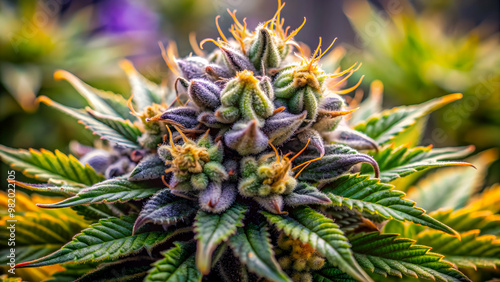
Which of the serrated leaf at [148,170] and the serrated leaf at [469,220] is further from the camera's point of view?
the serrated leaf at [469,220]

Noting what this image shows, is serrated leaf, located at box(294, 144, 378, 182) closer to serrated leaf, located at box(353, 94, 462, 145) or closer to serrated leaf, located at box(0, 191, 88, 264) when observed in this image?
serrated leaf, located at box(353, 94, 462, 145)

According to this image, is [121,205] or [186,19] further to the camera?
[186,19]

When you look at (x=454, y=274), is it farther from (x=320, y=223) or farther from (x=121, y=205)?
(x=121, y=205)

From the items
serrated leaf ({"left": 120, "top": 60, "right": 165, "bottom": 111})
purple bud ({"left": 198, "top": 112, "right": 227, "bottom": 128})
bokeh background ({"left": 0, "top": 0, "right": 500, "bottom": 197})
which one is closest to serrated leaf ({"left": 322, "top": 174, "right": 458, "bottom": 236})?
purple bud ({"left": 198, "top": 112, "right": 227, "bottom": 128})

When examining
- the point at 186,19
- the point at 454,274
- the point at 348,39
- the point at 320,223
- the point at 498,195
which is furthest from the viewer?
the point at 348,39

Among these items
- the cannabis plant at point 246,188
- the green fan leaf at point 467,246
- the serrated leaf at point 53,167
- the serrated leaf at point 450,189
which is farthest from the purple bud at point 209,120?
the serrated leaf at point 450,189

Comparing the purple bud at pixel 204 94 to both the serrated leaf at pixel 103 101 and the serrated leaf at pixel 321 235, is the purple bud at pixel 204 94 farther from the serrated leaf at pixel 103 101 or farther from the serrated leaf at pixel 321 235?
the serrated leaf at pixel 103 101

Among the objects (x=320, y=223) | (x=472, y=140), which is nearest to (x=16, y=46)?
(x=320, y=223)
